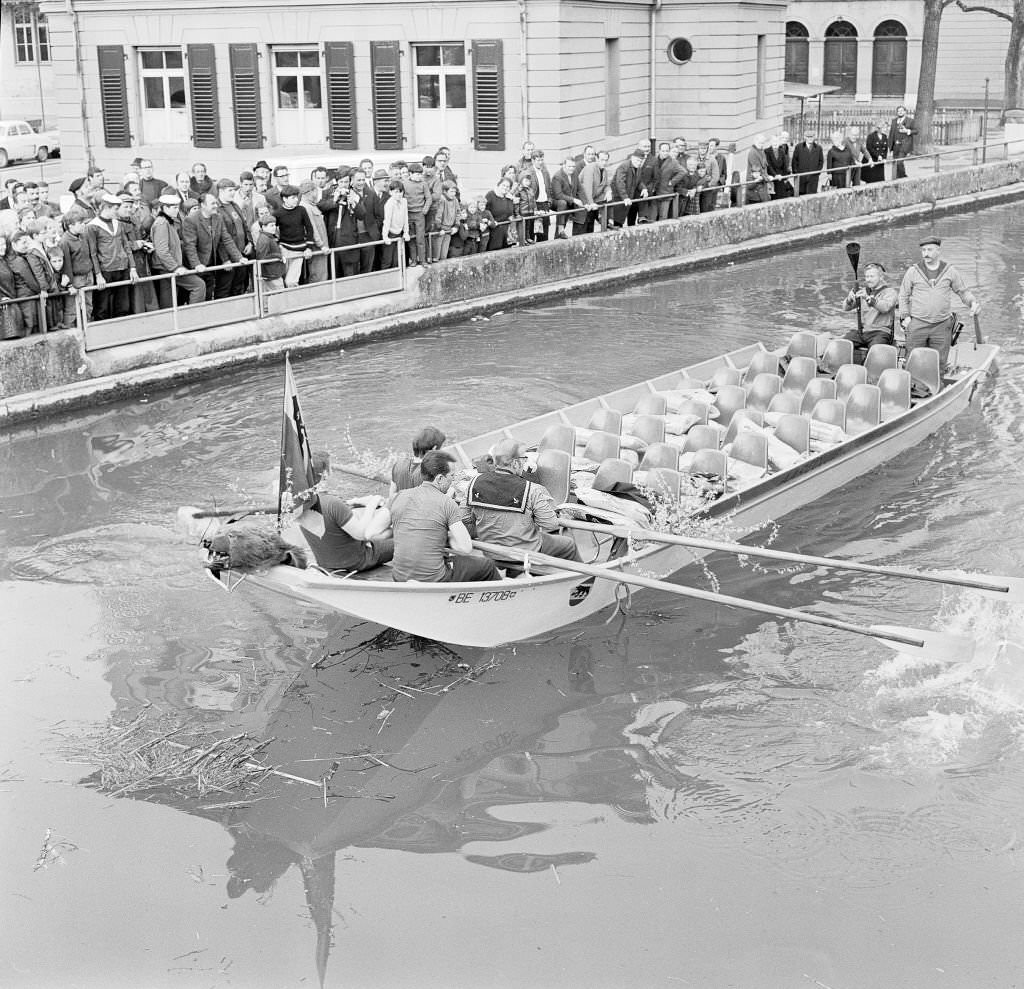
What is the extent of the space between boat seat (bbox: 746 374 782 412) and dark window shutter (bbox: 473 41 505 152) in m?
14.8

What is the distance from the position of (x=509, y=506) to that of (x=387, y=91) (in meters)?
20.2

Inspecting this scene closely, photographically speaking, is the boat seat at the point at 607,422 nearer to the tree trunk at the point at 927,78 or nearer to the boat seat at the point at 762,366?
the boat seat at the point at 762,366

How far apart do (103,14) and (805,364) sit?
20.1 metres

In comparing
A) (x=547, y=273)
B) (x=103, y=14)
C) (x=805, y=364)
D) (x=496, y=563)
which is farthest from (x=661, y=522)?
(x=103, y=14)

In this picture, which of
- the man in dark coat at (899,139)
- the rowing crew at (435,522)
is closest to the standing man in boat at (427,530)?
the rowing crew at (435,522)

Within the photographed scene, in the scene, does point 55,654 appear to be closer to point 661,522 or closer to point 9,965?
point 9,965

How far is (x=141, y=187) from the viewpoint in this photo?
21578 mm

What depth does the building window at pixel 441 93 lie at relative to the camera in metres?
28.6

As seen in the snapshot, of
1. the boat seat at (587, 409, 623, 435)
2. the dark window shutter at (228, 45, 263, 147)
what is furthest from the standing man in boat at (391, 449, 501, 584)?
the dark window shutter at (228, 45, 263, 147)

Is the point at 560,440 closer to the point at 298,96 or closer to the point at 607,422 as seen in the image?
the point at 607,422

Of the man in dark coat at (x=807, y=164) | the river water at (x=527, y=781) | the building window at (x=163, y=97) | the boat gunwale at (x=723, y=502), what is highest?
the building window at (x=163, y=97)

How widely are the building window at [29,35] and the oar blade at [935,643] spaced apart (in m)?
50.1

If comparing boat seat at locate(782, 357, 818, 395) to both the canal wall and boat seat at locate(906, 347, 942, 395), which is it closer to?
boat seat at locate(906, 347, 942, 395)

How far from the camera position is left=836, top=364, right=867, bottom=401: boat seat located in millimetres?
15133
